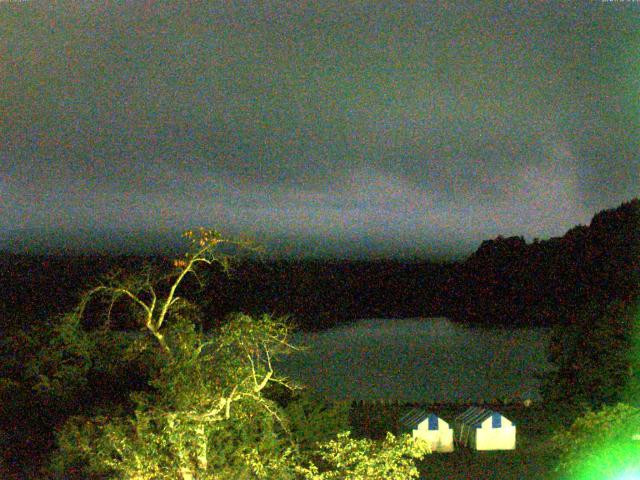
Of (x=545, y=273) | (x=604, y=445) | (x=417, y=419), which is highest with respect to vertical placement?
(x=545, y=273)

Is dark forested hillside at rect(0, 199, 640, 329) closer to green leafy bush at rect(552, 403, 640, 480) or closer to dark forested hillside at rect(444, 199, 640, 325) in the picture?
dark forested hillside at rect(444, 199, 640, 325)

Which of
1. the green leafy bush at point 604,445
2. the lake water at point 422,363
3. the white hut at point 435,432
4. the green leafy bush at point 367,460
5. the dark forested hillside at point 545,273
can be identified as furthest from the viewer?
the dark forested hillside at point 545,273

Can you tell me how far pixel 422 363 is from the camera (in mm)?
41062

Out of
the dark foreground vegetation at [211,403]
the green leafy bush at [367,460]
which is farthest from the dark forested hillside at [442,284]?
the green leafy bush at [367,460]

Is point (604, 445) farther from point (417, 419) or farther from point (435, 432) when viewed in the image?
point (417, 419)

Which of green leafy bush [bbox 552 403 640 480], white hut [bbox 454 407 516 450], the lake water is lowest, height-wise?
the lake water

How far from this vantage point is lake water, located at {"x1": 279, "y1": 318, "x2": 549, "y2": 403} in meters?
32.9

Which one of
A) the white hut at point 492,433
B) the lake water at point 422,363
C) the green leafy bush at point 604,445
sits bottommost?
the lake water at point 422,363

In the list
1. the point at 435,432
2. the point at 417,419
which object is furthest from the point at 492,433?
the point at 417,419

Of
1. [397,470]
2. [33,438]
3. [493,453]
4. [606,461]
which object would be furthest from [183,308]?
[493,453]

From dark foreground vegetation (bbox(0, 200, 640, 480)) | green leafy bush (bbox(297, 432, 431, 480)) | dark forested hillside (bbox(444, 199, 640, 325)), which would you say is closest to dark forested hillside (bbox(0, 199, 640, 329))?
dark forested hillside (bbox(444, 199, 640, 325))

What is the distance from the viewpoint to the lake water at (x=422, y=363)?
32938 millimetres

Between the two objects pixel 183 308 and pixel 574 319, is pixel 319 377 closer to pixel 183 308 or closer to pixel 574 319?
pixel 574 319

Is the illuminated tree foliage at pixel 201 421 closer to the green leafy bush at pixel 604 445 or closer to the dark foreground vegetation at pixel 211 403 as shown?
the dark foreground vegetation at pixel 211 403
